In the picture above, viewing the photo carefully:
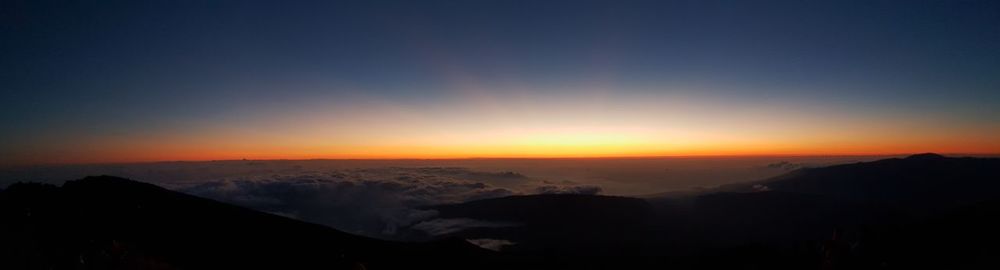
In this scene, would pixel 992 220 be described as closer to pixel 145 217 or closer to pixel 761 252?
pixel 761 252

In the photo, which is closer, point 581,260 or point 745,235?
point 581,260

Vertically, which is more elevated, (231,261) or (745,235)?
(231,261)

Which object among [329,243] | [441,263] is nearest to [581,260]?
A: [441,263]

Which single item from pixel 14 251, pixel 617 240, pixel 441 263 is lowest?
pixel 617 240

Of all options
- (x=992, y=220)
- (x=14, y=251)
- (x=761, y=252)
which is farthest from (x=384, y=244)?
(x=992, y=220)

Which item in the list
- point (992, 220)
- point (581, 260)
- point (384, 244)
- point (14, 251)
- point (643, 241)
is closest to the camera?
point (14, 251)

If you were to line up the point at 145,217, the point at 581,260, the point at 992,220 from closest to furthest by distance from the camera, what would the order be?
1. the point at 992,220
2. the point at 145,217
3. the point at 581,260
